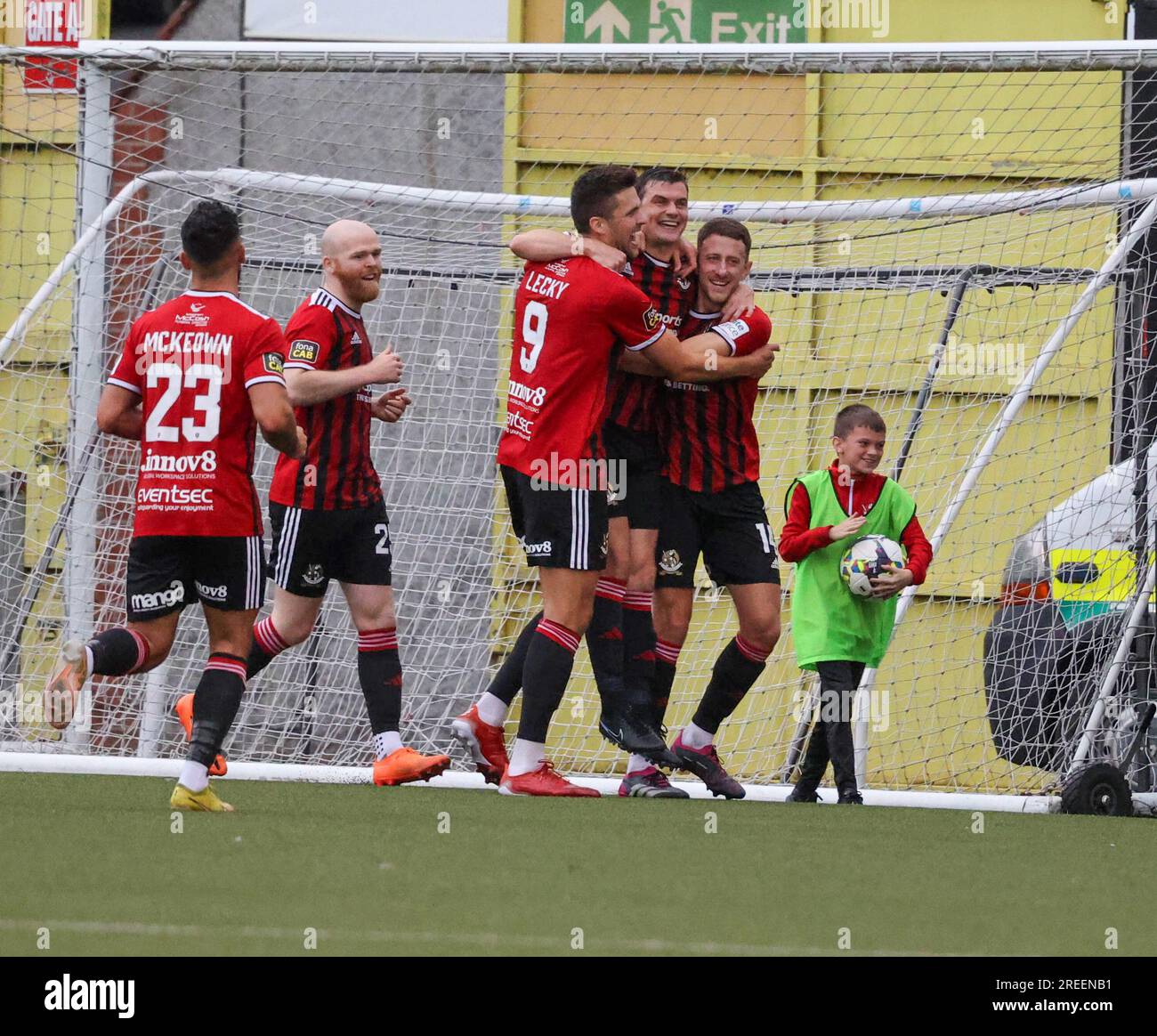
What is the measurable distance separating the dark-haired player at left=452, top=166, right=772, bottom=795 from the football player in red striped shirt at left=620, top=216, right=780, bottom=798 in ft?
1.56

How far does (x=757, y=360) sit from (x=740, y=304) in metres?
0.25

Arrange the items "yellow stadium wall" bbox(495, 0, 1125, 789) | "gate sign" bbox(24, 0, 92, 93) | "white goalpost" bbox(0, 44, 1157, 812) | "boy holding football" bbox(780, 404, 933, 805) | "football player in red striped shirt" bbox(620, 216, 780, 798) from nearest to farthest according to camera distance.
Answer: "football player in red striped shirt" bbox(620, 216, 780, 798) < "boy holding football" bbox(780, 404, 933, 805) < "white goalpost" bbox(0, 44, 1157, 812) < "yellow stadium wall" bbox(495, 0, 1125, 789) < "gate sign" bbox(24, 0, 92, 93)

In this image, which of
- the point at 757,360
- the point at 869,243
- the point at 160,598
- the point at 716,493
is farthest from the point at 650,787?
the point at 869,243

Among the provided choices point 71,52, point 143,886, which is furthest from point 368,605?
point 71,52

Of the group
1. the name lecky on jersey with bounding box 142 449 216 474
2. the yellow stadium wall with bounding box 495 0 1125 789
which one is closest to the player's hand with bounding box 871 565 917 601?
the yellow stadium wall with bounding box 495 0 1125 789

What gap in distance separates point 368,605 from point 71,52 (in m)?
3.04

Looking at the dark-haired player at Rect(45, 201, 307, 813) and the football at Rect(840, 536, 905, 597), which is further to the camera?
the football at Rect(840, 536, 905, 597)

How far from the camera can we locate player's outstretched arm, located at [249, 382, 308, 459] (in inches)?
210

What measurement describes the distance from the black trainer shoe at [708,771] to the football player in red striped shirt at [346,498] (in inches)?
37.6

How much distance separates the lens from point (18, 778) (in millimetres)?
6617

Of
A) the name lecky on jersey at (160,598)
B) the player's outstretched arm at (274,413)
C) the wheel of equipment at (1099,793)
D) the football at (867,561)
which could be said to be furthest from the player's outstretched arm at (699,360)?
the wheel of equipment at (1099,793)

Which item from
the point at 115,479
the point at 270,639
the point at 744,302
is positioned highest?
the point at 744,302

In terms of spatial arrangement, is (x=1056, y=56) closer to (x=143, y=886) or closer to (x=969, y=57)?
(x=969, y=57)

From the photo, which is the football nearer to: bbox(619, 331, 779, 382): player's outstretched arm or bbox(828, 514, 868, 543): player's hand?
bbox(828, 514, 868, 543): player's hand
